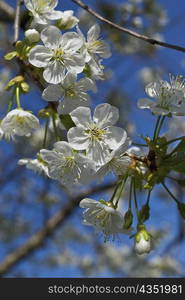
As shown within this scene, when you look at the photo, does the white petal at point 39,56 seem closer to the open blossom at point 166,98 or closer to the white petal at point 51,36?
the white petal at point 51,36

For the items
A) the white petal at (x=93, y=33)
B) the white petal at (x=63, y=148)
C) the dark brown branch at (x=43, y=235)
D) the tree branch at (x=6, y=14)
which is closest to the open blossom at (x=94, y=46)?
the white petal at (x=93, y=33)

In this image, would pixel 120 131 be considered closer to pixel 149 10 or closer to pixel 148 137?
pixel 148 137

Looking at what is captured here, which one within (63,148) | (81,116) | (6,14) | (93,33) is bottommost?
(63,148)

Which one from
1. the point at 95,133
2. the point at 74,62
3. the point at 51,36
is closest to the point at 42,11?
the point at 51,36

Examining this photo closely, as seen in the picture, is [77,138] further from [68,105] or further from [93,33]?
[93,33]

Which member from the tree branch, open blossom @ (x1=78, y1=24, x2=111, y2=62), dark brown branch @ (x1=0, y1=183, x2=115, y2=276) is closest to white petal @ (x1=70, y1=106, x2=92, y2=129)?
open blossom @ (x1=78, y1=24, x2=111, y2=62)

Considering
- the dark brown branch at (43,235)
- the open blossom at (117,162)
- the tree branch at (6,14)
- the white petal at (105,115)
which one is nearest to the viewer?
the open blossom at (117,162)
